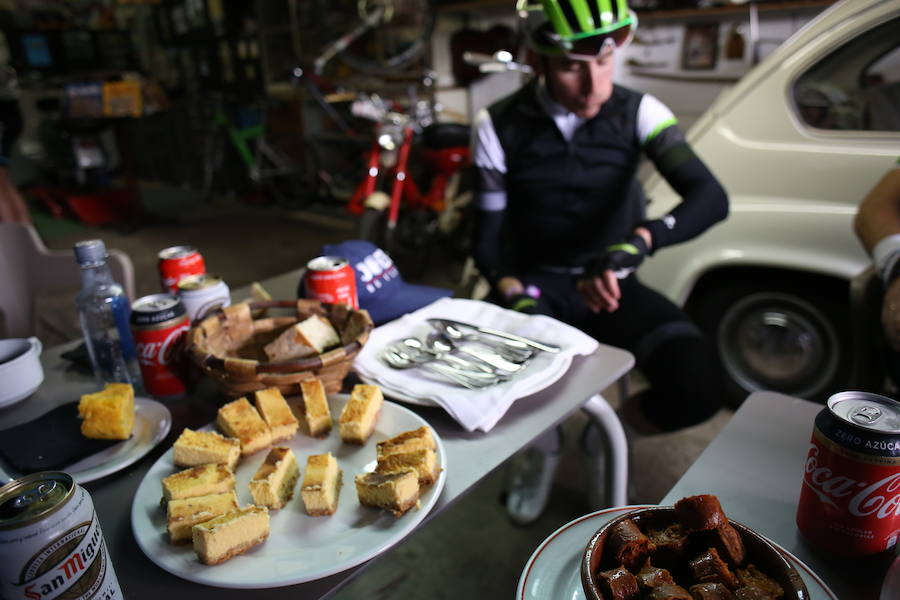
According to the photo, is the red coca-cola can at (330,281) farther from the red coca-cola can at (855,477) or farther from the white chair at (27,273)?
the white chair at (27,273)

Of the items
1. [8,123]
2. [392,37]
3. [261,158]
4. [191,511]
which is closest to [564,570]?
[191,511]

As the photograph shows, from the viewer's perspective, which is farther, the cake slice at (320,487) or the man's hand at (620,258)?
Result: the man's hand at (620,258)

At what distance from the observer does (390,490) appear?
728mm

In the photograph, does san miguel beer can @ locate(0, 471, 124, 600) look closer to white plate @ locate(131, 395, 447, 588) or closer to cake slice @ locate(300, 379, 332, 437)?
white plate @ locate(131, 395, 447, 588)

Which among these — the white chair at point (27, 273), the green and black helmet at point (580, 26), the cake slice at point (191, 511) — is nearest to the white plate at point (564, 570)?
the cake slice at point (191, 511)

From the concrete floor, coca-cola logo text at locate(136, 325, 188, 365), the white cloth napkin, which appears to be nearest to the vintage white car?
the concrete floor

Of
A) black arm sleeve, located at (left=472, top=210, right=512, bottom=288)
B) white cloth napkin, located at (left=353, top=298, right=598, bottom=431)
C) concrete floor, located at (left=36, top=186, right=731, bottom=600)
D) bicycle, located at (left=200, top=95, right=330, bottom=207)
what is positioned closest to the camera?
white cloth napkin, located at (left=353, top=298, right=598, bottom=431)

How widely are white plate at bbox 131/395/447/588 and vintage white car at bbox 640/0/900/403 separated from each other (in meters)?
1.74

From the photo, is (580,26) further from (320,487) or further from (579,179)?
(320,487)

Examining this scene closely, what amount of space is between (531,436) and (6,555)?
0.66m

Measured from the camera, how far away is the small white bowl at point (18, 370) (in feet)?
3.44

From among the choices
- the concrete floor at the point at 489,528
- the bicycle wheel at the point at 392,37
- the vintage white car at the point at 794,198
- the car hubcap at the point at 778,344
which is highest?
the bicycle wheel at the point at 392,37

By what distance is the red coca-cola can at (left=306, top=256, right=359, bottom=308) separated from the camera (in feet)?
3.76

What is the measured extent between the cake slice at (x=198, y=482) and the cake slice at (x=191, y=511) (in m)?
0.01
